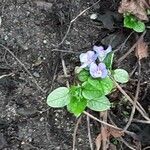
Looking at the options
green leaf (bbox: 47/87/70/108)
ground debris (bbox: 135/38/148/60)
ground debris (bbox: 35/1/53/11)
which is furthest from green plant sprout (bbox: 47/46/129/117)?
ground debris (bbox: 35/1/53/11)

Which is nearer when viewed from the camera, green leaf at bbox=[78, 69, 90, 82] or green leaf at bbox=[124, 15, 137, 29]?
green leaf at bbox=[78, 69, 90, 82]

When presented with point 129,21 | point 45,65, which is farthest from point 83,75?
point 129,21

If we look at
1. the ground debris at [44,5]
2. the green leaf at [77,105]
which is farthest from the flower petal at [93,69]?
the ground debris at [44,5]

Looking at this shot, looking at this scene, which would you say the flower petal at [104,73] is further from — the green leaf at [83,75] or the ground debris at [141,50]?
the ground debris at [141,50]

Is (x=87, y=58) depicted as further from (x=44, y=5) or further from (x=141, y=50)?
(x=44, y=5)

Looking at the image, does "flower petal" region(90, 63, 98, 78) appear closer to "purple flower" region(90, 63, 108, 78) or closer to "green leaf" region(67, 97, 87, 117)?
"purple flower" region(90, 63, 108, 78)
